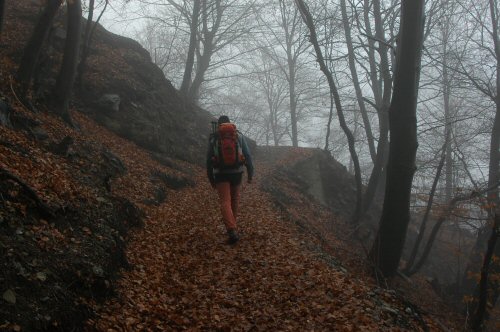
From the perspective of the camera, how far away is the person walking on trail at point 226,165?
739cm

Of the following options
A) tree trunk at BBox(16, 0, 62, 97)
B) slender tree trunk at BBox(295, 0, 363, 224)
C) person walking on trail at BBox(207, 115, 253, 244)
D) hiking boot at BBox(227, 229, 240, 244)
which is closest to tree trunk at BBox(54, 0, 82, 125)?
tree trunk at BBox(16, 0, 62, 97)

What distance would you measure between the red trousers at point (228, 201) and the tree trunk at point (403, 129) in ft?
11.5

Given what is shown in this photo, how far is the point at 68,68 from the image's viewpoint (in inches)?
429

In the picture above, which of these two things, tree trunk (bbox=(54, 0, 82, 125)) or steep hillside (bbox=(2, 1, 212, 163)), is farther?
steep hillside (bbox=(2, 1, 212, 163))

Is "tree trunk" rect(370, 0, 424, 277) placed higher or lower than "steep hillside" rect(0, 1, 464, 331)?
higher

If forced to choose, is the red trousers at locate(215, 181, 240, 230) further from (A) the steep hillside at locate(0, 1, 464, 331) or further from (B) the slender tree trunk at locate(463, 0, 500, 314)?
(B) the slender tree trunk at locate(463, 0, 500, 314)

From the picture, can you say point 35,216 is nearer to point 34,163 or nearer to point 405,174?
point 34,163

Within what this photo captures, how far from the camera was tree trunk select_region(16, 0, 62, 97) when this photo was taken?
30.7 feet

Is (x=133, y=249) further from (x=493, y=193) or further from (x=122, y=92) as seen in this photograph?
(x=493, y=193)

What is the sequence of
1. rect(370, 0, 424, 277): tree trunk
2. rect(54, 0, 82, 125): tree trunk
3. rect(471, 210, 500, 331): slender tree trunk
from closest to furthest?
1. rect(471, 210, 500, 331): slender tree trunk
2. rect(370, 0, 424, 277): tree trunk
3. rect(54, 0, 82, 125): tree trunk

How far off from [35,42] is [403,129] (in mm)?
8572

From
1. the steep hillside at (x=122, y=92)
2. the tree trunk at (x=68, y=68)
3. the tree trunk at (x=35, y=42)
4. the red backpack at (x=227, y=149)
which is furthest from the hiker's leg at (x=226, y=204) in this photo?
the steep hillside at (x=122, y=92)

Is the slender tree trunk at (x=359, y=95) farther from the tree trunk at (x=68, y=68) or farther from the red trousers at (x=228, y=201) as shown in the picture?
the red trousers at (x=228, y=201)

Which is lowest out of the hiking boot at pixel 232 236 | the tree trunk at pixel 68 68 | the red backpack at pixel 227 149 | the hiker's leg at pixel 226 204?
the hiking boot at pixel 232 236
